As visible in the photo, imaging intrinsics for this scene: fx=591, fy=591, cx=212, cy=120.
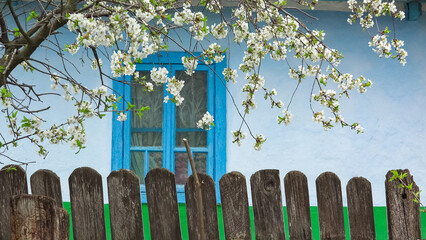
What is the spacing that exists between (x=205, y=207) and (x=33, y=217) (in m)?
1.24

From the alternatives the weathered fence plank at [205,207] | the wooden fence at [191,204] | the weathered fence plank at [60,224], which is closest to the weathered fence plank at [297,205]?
the wooden fence at [191,204]

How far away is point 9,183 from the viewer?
117 inches

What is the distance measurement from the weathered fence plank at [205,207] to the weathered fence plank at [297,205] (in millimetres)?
391

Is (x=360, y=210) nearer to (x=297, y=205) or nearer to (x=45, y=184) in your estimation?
(x=297, y=205)

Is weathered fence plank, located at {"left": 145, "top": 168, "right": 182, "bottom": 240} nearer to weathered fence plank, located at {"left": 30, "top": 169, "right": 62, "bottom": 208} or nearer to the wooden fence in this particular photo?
the wooden fence

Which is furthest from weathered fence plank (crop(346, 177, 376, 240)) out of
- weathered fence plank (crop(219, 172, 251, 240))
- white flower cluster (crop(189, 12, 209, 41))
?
white flower cluster (crop(189, 12, 209, 41))

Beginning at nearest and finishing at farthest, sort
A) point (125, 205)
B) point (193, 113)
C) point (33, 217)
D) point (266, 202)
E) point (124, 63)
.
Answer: point (33, 217) < point (124, 63) < point (125, 205) < point (266, 202) < point (193, 113)

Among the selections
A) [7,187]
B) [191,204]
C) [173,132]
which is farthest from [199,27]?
[173,132]

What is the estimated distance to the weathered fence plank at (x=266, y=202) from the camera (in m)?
3.01

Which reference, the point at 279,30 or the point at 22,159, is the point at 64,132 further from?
the point at 22,159

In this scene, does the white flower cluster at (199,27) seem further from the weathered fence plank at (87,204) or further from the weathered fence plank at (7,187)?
the weathered fence plank at (7,187)

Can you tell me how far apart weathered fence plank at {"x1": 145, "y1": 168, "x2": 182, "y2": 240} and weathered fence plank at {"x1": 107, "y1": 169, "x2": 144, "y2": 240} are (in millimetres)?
67

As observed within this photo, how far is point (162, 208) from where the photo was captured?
2.94 meters

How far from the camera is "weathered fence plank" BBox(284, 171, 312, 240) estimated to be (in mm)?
3027
